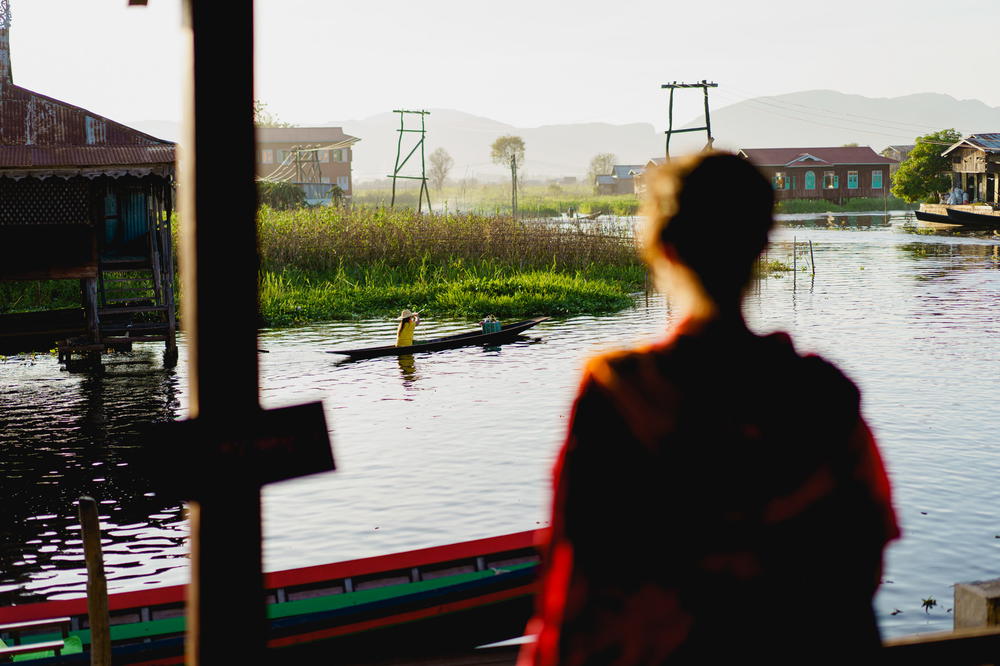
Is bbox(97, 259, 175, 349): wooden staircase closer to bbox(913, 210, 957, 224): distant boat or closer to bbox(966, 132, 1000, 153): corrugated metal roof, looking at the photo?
bbox(913, 210, 957, 224): distant boat

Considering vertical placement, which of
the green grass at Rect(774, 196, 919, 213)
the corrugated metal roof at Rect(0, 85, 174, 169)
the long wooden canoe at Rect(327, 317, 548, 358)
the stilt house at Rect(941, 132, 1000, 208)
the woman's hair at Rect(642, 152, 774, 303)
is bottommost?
the long wooden canoe at Rect(327, 317, 548, 358)

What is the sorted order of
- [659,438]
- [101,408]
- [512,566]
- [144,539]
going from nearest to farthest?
[659,438] → [512,566] → [144,539] → [101,408]

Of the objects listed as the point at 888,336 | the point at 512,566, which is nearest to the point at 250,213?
the point at 512,566

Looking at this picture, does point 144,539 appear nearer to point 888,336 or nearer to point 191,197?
point 191,197

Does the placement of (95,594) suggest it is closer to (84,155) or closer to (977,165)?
(84,155)

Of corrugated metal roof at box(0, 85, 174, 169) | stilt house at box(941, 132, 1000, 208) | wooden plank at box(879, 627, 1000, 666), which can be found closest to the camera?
wooden plank at box(879, 627, 1000, 666)

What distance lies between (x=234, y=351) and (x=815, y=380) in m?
1.19

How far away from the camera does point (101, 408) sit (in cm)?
1748

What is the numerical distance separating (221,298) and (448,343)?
20.1 meters

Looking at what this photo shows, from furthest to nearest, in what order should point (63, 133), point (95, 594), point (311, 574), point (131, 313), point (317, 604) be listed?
point (131, 313)
point (63, 133)
point (311, 574)
point (317, 604)
point (95, 594)

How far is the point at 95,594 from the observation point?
610cm

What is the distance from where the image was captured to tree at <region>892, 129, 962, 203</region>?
76.9 m

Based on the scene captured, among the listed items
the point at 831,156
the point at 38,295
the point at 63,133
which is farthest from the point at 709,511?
the point at 831,156

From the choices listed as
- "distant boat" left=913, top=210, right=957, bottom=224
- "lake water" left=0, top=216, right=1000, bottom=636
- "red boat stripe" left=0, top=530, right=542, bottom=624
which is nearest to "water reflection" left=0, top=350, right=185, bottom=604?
"lake water" left=0, top=216, right=1000, bottom=636
